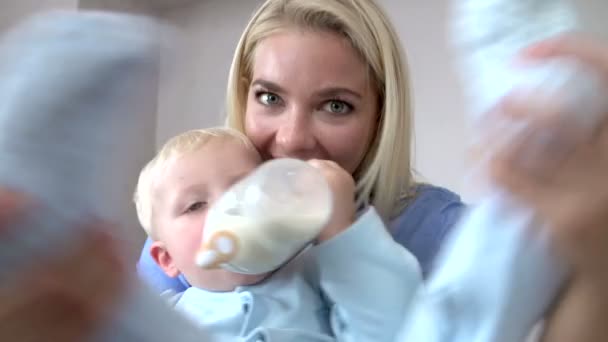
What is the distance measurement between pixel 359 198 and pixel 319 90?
15cm

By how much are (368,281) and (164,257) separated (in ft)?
0.96

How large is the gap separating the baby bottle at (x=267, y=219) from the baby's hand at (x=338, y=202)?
23 mm

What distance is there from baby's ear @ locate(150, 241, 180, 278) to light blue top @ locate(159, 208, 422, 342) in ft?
0.33

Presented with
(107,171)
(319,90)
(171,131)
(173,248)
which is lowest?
(171,131)

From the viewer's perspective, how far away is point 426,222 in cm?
88

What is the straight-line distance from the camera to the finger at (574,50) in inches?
15.6

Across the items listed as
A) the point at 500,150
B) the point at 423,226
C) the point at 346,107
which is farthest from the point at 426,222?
the point at 500,150

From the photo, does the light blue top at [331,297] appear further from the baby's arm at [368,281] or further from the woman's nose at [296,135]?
the woman's nose at [296,135]

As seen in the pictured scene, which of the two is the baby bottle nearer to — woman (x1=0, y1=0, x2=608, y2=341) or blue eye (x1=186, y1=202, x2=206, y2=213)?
blue eye (x1=186, y1=202, x2=206, y2=213)

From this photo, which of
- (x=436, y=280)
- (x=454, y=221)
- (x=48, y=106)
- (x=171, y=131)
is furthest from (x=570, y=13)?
(x=171, y=131)

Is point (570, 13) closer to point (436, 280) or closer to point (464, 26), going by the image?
point (464, 26)

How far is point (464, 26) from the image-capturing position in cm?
46

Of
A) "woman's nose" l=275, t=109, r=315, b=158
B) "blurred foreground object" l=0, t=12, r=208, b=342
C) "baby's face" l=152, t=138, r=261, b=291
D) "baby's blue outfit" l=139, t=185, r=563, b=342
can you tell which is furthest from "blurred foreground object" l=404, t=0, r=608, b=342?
"woman's nose" l=275, t=109, r=315, b=158

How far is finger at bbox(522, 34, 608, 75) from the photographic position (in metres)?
0.40
